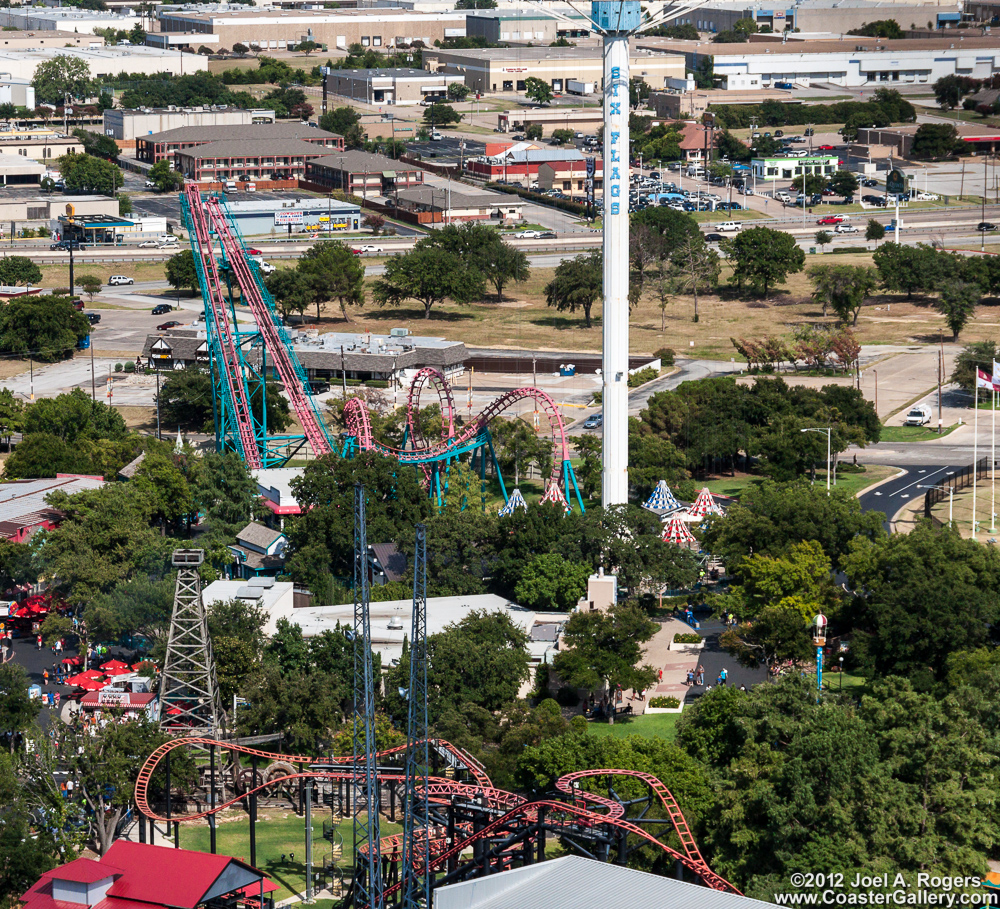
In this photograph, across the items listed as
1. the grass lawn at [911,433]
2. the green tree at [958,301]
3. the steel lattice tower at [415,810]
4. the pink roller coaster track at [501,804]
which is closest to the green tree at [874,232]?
the green tree at [958,301]

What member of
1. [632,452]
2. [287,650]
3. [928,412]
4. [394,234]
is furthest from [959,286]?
[287,650]

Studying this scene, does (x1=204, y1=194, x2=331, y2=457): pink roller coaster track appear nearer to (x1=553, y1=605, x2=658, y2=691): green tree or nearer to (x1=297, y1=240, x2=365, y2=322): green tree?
(x1=553, y1=605, x2=658, y2=691): green tree

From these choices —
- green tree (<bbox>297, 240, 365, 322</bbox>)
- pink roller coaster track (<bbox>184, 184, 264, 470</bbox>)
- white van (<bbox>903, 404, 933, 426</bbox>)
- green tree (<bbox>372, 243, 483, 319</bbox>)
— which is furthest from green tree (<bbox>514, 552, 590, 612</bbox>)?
green tree (<bbox>297, 240, 365, 322</bbox>)

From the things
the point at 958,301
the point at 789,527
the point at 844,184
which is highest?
the point at 844,184

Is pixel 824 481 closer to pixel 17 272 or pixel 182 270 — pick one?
pixel 182 270

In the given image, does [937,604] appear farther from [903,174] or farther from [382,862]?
[903,174]

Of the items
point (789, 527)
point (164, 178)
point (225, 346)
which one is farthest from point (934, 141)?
point (789, 527)
